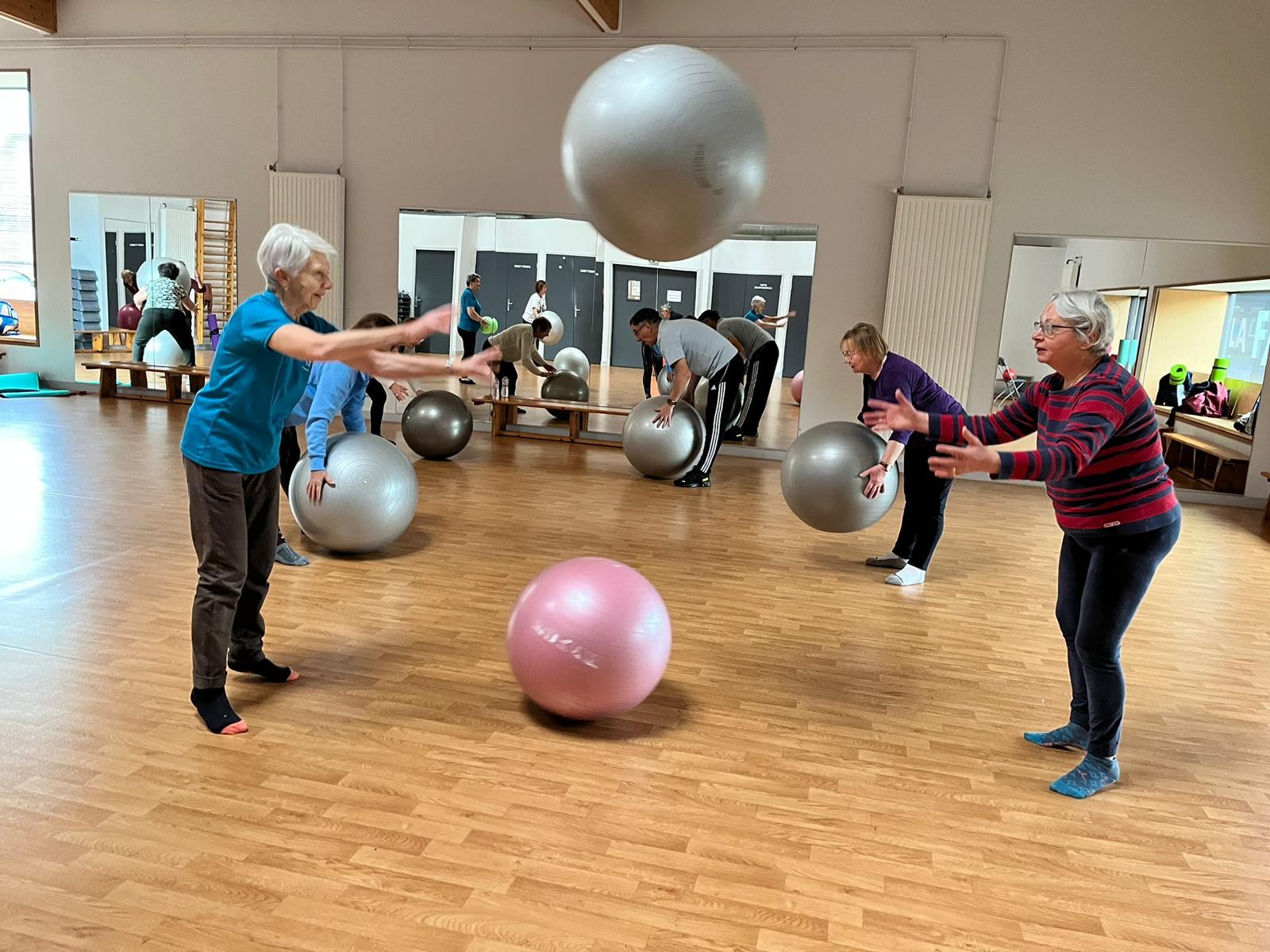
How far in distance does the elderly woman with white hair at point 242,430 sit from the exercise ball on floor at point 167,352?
7579 millimetres

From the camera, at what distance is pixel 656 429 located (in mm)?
6352

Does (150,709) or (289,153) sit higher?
(289,153)

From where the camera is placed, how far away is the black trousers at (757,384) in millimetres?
7766

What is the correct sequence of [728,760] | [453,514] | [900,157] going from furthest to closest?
[900,157]
[453,514]
[728,760]

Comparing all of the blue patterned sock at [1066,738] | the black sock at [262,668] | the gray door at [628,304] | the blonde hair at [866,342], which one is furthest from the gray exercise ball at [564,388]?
the blue patterned sock at [1066,738]

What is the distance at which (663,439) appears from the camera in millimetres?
6375

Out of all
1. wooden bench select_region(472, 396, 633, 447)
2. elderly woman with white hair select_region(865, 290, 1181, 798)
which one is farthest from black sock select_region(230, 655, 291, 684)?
wooden bench select_region(472, 396, 633, 447)

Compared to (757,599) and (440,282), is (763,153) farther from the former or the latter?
(440,282)

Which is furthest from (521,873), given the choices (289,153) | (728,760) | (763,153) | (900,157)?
(289,153)

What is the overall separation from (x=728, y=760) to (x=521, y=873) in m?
0.81

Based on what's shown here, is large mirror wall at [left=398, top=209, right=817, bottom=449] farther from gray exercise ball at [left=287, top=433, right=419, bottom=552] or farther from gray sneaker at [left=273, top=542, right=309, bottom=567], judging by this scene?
gray sneaker at [left=273, top=542, right=309, bottom=567]

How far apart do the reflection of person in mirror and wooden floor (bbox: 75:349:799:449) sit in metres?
0.52

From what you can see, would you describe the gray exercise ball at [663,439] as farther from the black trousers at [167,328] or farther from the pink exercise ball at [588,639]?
the black trousers at [167,328]

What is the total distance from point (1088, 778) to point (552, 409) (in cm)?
606
